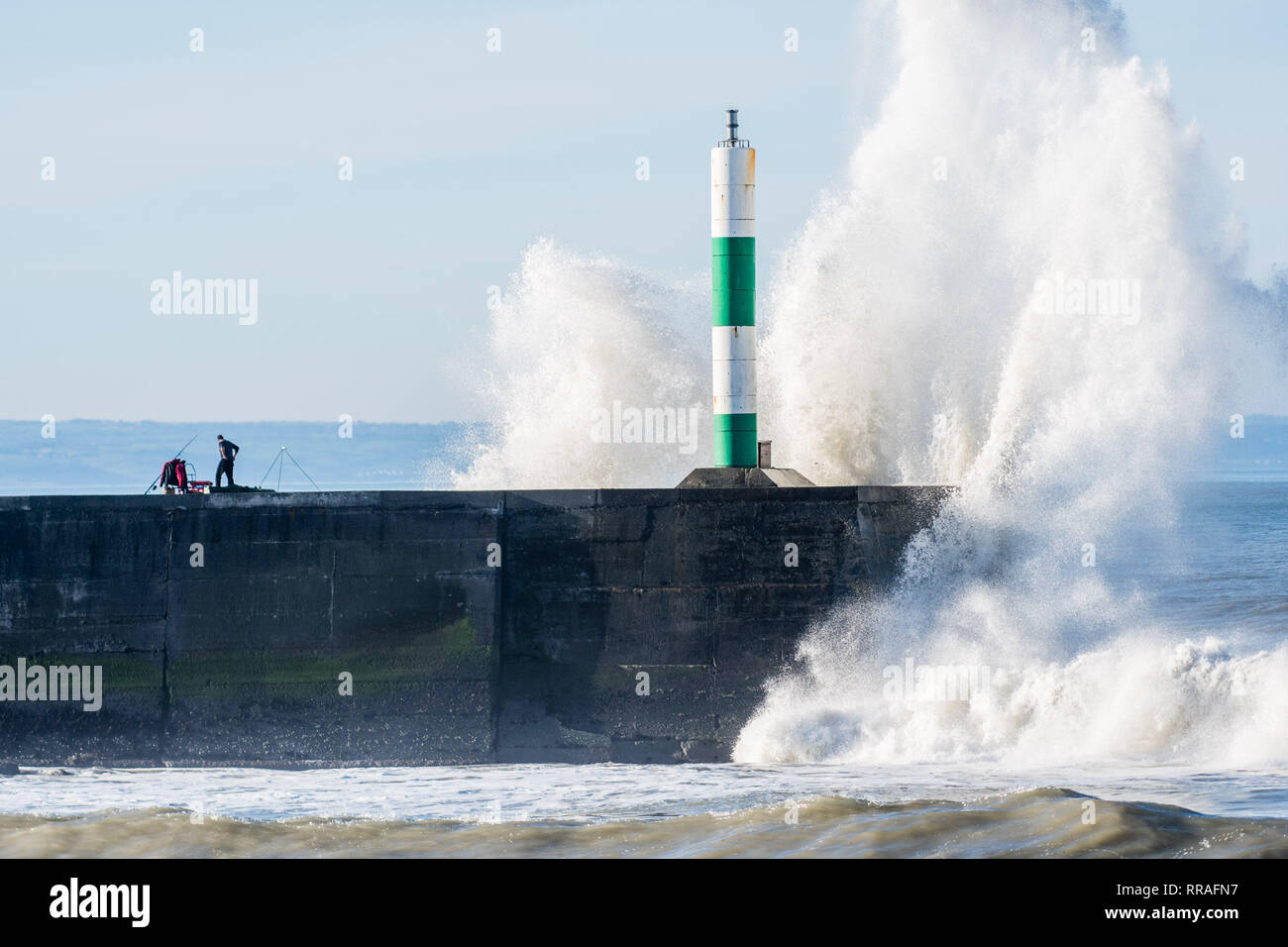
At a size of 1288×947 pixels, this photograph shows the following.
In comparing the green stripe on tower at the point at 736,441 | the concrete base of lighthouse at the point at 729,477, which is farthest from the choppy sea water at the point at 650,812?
the green stripe on tower at the point at 736,441

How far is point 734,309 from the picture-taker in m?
13.8

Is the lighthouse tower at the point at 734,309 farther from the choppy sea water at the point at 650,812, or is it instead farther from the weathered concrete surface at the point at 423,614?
the choppy sea water at the point at 650,812

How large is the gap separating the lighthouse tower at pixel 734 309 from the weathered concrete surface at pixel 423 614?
2.87 ft

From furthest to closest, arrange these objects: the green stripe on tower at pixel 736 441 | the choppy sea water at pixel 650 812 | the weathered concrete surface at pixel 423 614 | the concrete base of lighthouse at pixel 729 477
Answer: the green stripe on tower at pixel 736 441 < the concrete base of lighthouse at pixel 729 477 < the weathered concrete surface at pixel 423 614 < the choppy sea water at pixel 650 812

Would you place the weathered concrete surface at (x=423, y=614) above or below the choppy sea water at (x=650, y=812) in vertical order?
above

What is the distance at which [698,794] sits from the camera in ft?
38.1

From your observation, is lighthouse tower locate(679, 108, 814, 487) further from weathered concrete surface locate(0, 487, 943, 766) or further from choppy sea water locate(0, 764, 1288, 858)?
choppy sea water locate(0, 764, 1288, 858)

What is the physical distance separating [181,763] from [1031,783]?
23.0ft

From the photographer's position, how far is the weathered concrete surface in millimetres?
13055

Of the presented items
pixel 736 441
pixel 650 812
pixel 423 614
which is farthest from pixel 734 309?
pixel 650 812

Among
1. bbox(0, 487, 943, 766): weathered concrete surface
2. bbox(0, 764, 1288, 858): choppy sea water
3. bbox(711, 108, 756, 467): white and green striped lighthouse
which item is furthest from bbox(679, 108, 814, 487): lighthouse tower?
bbox(0, 764, 1288, 858): choppy sea water

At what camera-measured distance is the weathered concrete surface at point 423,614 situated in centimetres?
1305

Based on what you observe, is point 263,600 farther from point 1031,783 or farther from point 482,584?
point 1031,783
